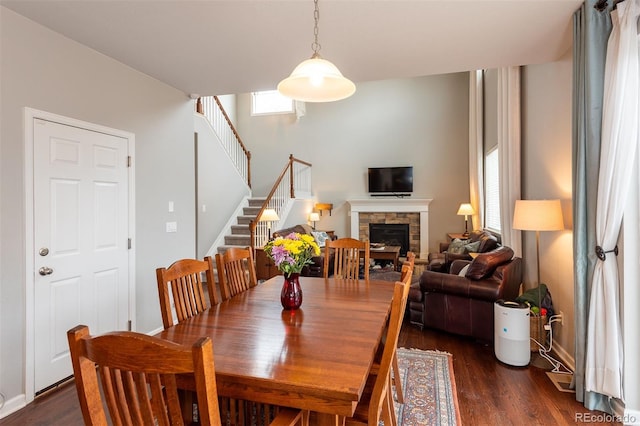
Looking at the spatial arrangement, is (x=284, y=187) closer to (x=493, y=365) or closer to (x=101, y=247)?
(x=101, y=247)

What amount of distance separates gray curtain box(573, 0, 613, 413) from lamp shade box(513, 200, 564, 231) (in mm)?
434

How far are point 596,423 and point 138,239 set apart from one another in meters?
3.85

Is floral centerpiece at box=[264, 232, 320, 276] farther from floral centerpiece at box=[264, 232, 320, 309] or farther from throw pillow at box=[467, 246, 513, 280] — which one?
throw pillow at box=[467, 246, 513, 280]

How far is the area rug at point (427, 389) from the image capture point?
2.09 m

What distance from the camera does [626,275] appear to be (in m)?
2.05

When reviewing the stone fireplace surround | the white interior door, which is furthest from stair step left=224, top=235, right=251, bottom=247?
the white interior door

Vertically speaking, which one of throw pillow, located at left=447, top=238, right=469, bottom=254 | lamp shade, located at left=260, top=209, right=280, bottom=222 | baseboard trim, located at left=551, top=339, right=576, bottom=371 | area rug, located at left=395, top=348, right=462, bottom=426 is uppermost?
lamp shade, located at left=260, top=209, right=280, bottom=222

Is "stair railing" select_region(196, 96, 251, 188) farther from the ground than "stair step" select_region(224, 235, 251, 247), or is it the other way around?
"stair railing" select_region(196, 96, 251, 188)

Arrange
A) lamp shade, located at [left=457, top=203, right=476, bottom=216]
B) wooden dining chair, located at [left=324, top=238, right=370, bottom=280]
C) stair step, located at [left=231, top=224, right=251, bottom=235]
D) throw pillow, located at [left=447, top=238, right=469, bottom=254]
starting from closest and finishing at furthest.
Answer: wooden dining chair, located at [left=324, top=238, right=370, bottom=280], throw pillow, located at [left=447, top=238, right=469, bottom=254], lamp shade, located at [left=457, top=203, right=476, bottom=216], stair step, located at [left=231, top=224, right=251, bottom=235]

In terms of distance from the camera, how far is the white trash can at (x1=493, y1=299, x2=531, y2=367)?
8.97 feet

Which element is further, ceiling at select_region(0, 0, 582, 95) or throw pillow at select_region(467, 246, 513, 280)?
throw pillow at select_region(467, 246, 513, 280)

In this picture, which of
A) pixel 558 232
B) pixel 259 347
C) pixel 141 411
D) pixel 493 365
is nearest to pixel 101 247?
pixel 259 347

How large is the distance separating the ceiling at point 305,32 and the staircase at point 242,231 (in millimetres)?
3691

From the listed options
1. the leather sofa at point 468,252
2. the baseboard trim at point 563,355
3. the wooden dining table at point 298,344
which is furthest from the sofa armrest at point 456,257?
the wooden dining table at point 298,344
